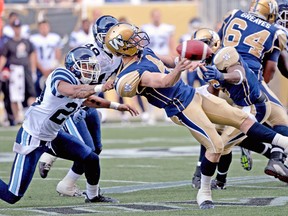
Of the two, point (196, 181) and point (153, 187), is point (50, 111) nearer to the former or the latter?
point (153, 187)

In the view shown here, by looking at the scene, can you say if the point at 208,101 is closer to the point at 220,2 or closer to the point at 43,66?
the point at 43,66

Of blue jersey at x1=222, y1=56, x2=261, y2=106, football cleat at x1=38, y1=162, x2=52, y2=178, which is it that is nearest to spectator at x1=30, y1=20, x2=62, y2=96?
football cleat at x1=38, y1=162, x2=52, y2=178

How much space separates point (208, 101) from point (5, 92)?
9.65m

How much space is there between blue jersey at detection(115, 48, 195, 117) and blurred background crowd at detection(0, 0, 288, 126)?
26.9 feet

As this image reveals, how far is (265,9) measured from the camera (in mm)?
8273

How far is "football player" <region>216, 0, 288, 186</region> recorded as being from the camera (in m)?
8.21

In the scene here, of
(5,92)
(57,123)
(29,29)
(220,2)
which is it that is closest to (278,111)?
(57,123)

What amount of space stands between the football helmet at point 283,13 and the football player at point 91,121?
163cm

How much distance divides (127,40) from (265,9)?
77.3 inches

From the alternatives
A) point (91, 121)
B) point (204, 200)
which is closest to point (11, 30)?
point (91, 121)

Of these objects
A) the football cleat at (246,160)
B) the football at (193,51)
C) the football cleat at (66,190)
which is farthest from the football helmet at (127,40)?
the football cleat at (246,160)

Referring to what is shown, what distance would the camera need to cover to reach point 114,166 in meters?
9.95

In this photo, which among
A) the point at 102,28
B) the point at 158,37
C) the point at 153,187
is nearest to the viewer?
the point at 102,28

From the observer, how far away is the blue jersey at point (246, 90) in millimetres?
7762
